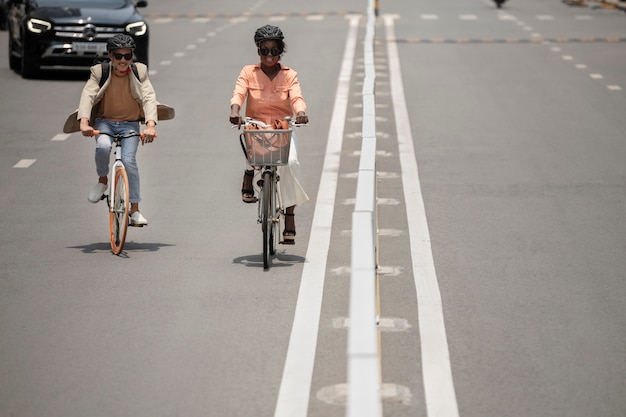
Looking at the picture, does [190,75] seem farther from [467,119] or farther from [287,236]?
[287,236]

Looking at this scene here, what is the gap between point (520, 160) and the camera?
15.9 metres

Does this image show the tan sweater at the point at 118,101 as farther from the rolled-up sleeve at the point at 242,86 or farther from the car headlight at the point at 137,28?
the car headlight at the point at 137,28

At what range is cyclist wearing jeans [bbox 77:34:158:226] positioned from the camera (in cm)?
1113

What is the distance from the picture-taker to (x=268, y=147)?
33.3ft

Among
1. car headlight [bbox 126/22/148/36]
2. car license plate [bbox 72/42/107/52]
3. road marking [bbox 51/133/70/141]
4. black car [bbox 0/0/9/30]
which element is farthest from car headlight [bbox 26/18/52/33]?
black car [bbox 0/0/9/30]

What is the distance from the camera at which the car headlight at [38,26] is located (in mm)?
23062

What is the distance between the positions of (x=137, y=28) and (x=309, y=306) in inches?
581

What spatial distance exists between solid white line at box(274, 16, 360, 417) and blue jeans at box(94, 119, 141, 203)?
1.42 m

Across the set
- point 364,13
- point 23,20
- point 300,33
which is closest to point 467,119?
point 23,20

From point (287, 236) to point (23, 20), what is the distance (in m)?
13.8

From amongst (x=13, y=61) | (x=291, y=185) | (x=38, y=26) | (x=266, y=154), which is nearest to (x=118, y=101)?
(x=291, y=185)

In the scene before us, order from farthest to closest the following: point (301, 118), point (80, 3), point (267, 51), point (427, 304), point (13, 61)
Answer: point (13, 61) < point (80, 3) < point (267, 51) < point (301, 118) < point (427, 304)

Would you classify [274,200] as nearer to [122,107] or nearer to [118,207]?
[118,207]

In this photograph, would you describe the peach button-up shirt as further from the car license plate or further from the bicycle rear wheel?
the car license plate
